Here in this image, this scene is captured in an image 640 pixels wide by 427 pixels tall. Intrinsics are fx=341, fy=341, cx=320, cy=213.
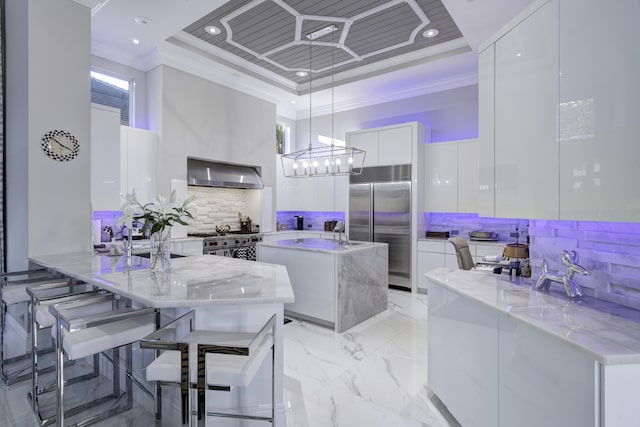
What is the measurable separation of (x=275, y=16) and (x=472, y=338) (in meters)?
4.00

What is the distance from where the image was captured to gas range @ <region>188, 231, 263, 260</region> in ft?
17.1

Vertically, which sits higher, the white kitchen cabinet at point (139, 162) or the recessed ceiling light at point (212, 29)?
the recessed ceiling light at point (212, 29)

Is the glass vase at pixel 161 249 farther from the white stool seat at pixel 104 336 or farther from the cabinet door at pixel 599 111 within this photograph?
the cabinet door at pixel 599 111

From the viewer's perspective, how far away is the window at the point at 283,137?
293 inches

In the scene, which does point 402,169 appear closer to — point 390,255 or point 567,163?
point 390,255

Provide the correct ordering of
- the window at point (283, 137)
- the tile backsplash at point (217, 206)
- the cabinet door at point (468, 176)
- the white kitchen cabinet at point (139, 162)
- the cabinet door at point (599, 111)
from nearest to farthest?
the cabinet door at point (599, 111), the white kitchen cabinet at point (139, 162), the cabinet door at point (468, 176), the tile backsplash at point (217, 206), the window at point (283, 137)

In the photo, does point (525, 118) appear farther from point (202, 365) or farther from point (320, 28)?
point (320, 28)

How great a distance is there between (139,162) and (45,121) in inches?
65.7

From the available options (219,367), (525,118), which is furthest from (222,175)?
(525,118)

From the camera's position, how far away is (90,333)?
73.2 inches

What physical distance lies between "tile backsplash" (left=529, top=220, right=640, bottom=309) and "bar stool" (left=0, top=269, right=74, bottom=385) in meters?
3.27

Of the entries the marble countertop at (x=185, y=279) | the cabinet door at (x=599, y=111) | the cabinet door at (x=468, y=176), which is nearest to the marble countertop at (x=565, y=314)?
the cabinet door at (x=599, y=111)

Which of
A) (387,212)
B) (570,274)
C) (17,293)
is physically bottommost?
(17,293)

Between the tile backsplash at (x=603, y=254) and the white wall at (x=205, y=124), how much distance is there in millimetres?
4609
